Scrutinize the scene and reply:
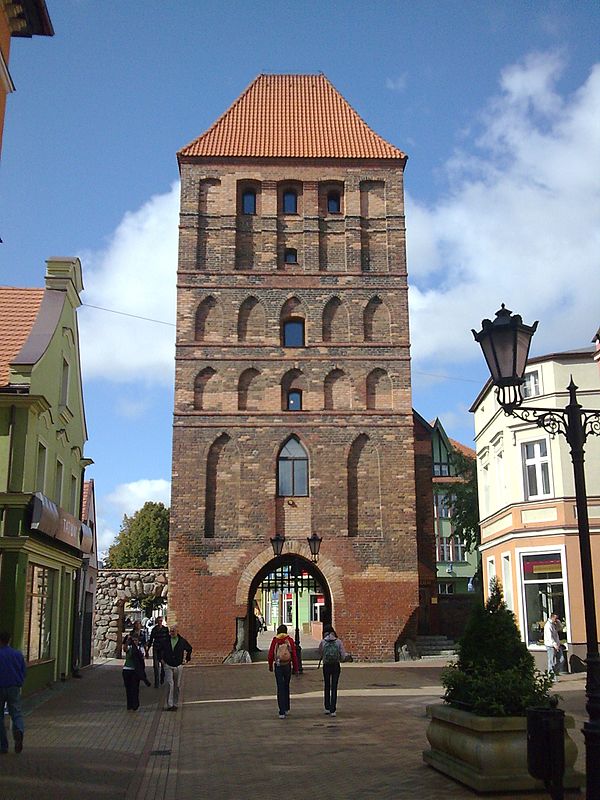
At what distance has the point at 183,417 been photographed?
3011 cm

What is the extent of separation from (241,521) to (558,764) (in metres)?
22.9

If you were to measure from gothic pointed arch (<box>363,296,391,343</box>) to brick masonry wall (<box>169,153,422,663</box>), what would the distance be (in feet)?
0.18

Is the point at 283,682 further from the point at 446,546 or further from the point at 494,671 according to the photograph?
the point at 446,546

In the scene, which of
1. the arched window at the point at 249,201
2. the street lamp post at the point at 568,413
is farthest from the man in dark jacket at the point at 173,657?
the arched window at the point at 249,201

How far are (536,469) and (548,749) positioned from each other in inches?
750

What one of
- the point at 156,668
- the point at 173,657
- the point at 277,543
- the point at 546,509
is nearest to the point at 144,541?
the point at 277,543

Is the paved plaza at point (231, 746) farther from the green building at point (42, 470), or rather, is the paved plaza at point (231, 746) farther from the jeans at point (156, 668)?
the green building at point (42, 470)

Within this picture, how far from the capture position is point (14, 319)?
67.7ft

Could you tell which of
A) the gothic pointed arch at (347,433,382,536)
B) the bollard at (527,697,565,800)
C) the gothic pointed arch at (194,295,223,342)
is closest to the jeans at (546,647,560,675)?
the gothic pointed arch at (347,433,382,536)

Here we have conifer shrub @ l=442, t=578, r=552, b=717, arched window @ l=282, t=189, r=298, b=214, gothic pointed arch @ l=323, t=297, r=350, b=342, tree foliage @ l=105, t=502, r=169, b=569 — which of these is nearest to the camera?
conifer shrub @ l=442, t=578, r=552, b=717

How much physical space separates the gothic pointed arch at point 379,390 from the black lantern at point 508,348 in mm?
22270

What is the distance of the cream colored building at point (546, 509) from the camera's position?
23.7m

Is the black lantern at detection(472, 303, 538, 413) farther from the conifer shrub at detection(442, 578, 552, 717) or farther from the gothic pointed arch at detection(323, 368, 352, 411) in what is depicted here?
the gothic pointed arch at detection(323, 368, 352, 411)

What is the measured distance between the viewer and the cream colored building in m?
23.7
